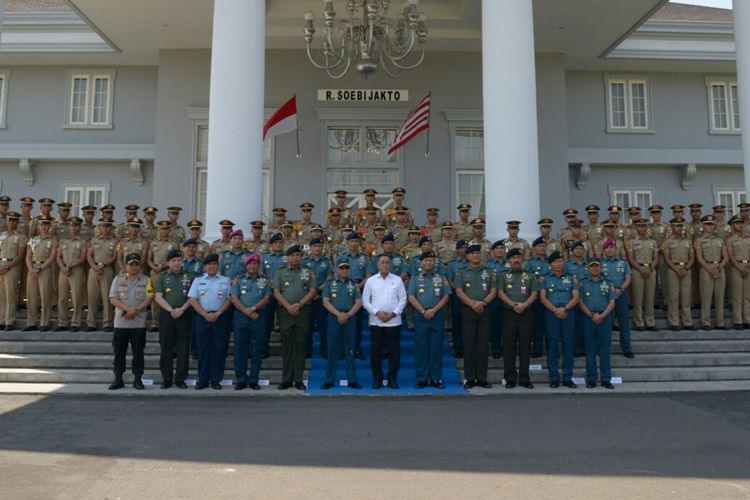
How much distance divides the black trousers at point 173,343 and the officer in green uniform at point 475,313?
3.85m

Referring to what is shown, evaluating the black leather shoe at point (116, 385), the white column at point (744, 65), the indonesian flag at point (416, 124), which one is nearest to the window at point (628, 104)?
the white column at point (744, 65)

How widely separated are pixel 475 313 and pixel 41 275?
7.06 meters

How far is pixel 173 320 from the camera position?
830cm

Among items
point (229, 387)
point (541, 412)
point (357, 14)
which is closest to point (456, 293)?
point (541, 412)

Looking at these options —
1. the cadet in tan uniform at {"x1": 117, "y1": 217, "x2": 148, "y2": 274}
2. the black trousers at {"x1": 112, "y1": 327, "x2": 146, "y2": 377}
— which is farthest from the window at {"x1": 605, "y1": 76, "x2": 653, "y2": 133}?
the black trousers at {"x1": 112, "y1": 327, "x2": 146, "y2": 377}

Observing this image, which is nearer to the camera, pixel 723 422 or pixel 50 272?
pixel 723 422

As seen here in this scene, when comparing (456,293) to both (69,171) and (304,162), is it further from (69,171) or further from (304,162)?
(69,171)

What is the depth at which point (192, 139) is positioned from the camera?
1611 centimetres

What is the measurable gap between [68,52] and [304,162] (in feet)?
23.9

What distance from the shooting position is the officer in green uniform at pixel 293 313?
8281 mm

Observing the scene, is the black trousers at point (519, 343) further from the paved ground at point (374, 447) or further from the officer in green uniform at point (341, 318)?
the officer in green uniform at point (341, 318)

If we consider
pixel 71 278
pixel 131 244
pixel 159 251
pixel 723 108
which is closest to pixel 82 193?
pixel 71 278

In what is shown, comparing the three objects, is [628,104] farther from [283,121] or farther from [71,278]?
[71,278]

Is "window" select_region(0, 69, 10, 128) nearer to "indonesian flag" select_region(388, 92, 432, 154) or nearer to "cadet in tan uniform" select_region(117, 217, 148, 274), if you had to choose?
"cadet in tan uniform" select_region(117, 217, 148, 274)
